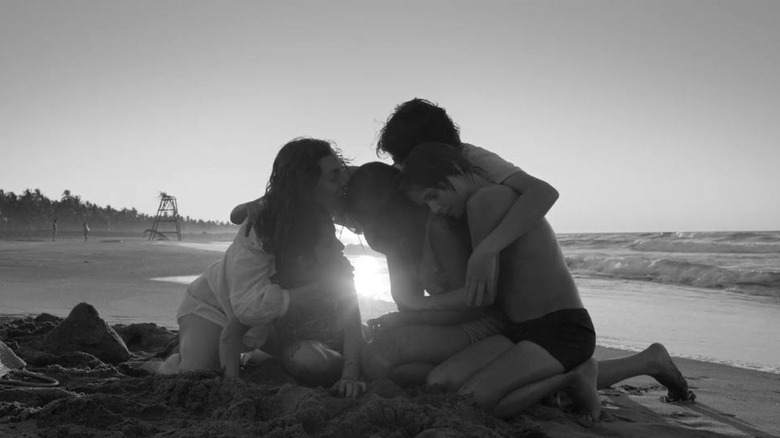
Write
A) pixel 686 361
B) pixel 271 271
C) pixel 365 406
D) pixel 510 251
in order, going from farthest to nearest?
1. pixel 686 361
2. pixel 271 271
3. pixel 510 251
4. pixel 365 406

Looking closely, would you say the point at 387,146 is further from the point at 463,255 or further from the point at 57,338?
the point at 57,338

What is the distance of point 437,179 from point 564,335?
3.03 feet

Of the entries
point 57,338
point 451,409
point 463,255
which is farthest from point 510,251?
point 57,338

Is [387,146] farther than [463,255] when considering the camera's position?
Yes

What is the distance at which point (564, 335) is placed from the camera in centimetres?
279

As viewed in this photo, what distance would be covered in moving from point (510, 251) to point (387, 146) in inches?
33.7

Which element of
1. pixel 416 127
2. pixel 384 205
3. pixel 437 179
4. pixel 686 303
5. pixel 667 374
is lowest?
pixel 686 303

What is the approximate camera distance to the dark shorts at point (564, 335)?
9.07ft

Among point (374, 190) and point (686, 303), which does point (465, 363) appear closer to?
point (374, 190)

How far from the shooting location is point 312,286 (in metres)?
3.06

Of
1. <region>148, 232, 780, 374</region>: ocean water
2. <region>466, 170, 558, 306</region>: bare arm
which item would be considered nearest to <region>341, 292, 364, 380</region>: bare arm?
<region>466, 170, 558, 306</region>: bare arm

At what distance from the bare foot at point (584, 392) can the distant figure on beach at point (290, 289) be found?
978mm

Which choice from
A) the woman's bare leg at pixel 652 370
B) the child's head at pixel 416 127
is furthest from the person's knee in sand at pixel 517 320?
the woman's bare leg at pixel 652 370

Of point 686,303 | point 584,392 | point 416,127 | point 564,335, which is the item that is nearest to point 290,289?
point 416,127
